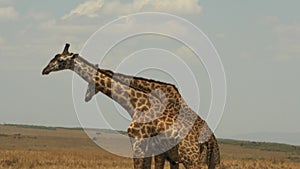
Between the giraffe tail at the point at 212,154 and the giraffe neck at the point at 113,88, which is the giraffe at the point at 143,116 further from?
the giraffe tail at the point at 212,154

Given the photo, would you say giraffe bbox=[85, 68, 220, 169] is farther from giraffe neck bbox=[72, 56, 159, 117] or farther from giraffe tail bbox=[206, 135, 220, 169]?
giraffe neck bbox=[72, 56, 159, 117]

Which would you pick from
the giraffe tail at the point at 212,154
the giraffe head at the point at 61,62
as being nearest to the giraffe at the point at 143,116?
the giraffe head at the point at 61,62

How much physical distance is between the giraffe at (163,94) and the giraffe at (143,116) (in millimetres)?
99

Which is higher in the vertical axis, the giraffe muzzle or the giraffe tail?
the giraffe muzzle

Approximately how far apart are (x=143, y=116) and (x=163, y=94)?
58 cm

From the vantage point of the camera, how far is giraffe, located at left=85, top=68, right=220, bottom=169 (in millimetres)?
10664

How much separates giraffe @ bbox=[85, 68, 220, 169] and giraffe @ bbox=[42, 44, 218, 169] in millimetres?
99

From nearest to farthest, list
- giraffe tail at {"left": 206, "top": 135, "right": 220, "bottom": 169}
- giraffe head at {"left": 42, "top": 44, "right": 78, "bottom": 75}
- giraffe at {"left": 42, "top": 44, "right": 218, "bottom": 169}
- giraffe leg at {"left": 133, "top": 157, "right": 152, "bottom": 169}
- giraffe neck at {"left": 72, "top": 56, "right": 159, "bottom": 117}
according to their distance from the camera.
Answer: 1. giraffe at {"left": 42, "top": 44, "right": 218, "bottom": 169}
2. giraffe leg at {"left": 133, "top": 157, "right": 152, "bottom": 169}
3. giraffe head at {"left": 42, "top": 44, "right": 78, "bottom": 75}
4. giraffe neck at {"left": 72, "top": 56, "right": 159, "bottom": 117}
5. giraffe tail at {"left": 206, "top": 135, "right": 220, "bottom": 169}

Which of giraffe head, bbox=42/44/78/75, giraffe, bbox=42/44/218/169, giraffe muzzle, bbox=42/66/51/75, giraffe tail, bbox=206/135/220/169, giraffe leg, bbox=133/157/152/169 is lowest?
giraffe leg, bbox=133/157/152/169

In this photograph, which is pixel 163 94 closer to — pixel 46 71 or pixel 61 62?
pixel 61 62

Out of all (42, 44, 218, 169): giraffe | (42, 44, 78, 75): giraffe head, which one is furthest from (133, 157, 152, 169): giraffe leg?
(42, 44, 78, 75): giraffe head

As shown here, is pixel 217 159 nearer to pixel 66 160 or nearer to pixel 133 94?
pixel 133 94

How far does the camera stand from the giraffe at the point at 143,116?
10438mm

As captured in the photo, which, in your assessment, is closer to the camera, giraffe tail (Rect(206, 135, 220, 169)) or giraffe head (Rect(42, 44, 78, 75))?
giraffe head (Rect(42, 44, 78, 75))
